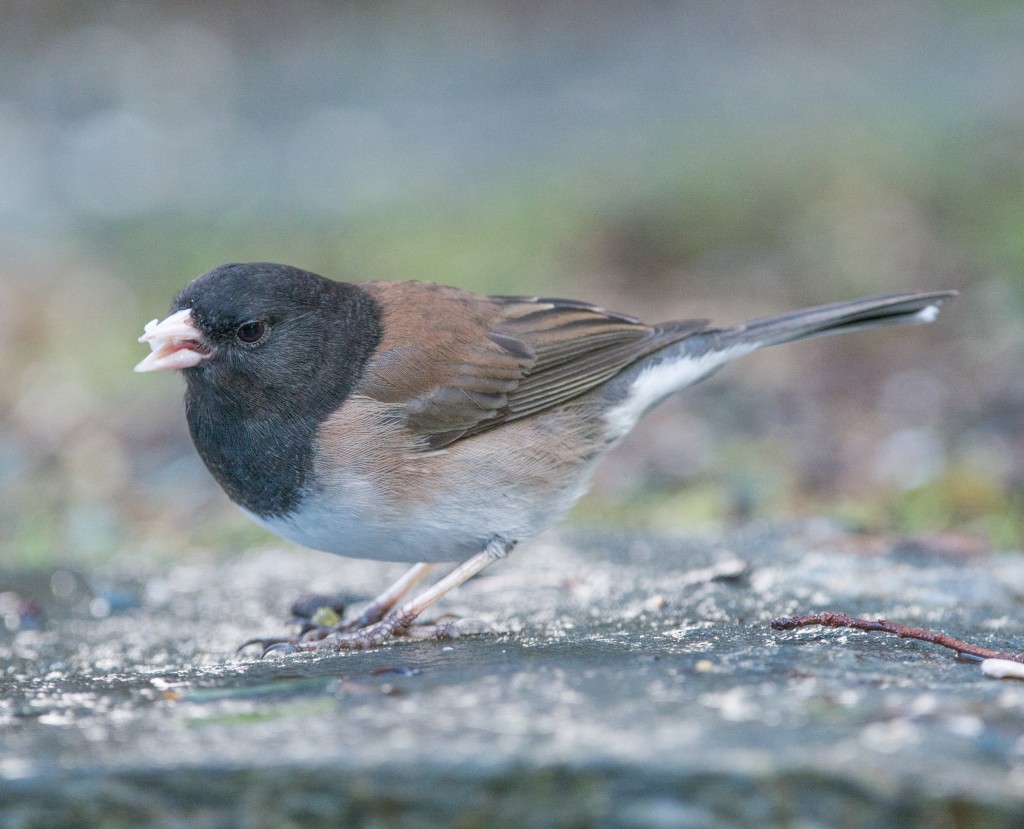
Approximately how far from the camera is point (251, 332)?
3.55 meters

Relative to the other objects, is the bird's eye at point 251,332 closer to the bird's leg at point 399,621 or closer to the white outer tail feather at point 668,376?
the bird's leg at point 399,621

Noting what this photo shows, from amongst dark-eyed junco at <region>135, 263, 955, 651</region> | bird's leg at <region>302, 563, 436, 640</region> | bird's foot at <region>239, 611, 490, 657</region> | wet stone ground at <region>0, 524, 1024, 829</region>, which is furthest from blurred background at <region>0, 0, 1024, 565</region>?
wet stone ground at <region>0, 524, 1024, 829</region>

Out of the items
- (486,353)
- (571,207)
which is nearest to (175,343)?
(486,353)

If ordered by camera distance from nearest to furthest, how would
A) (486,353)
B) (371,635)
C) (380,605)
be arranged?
(371,635) → (380,605) → (486,353)

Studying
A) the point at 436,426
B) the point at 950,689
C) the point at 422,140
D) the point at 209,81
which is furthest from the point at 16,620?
the point at 209,81

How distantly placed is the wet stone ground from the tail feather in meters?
1.15

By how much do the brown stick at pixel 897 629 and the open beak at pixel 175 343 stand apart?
1.76 meters

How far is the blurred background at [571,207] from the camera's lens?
5.76 metres

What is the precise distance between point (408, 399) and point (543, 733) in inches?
69.9

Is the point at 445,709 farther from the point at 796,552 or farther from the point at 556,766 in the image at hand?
the point at 796,552

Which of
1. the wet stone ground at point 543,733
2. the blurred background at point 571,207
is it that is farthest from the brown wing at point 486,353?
the blurred background at point 571,207

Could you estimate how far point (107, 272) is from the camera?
9953 mm

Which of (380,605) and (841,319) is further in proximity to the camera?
(841,319)

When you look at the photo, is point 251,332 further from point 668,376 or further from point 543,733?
point 543,733
